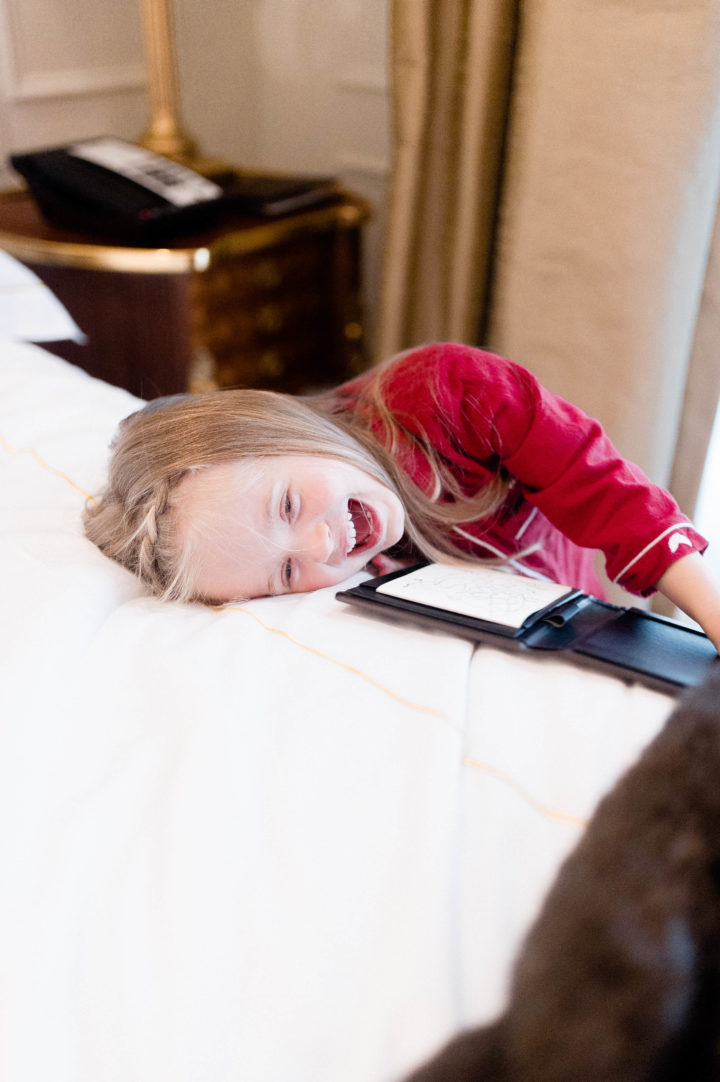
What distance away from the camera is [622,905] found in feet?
1.27

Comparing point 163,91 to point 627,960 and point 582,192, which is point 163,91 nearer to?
point 582,192

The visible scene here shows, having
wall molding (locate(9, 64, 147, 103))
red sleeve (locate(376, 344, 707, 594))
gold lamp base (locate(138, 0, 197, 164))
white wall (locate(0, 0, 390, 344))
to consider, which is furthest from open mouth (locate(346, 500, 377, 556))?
wall molding (locate(9, 64, 147, 103))

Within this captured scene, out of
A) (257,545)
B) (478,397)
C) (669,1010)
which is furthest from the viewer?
(478,397)

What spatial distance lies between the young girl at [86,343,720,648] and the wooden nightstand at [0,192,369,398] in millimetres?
646

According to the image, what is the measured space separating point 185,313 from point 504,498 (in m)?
→ 0.81

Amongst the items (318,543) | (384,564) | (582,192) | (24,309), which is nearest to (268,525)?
(318,543)

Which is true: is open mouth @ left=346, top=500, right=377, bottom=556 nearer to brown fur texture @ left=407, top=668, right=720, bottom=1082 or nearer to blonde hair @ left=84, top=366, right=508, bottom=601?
blonde hair @ left=84, top=366, right=508, bottom=601

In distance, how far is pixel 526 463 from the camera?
3.13ft

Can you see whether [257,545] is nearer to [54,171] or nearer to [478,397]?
[478,397]

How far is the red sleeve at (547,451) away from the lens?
0.87m

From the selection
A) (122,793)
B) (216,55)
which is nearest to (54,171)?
(216,55)

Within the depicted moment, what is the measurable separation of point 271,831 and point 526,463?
539 millimetres

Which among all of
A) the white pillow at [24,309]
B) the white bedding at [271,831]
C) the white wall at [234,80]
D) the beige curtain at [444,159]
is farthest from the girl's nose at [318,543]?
the white wall at [234,80]

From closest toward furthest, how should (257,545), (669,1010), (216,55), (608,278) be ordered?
(669,1010)
(257,545)
(608,278)
(216,55)
